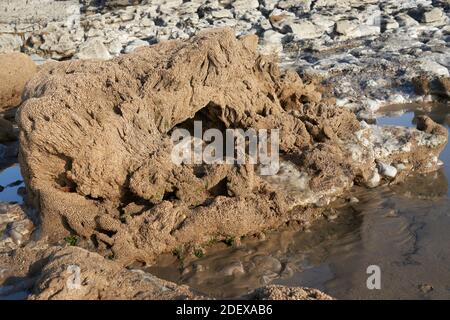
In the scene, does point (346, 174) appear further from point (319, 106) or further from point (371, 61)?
point (371, 61)

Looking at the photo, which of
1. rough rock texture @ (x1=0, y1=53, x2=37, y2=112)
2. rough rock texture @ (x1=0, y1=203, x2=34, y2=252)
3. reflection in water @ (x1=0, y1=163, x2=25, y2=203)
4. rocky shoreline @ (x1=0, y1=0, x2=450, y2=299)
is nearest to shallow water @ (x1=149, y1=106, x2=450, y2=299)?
rocky shoreline @ (x1=0, y1=0, x2=450, y2=299)

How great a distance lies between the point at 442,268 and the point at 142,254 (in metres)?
3.48

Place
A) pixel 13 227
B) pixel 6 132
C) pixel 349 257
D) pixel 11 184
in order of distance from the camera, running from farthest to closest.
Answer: pixel 6 132, pixel 11 184, pixel 13 227, pixel 349 257

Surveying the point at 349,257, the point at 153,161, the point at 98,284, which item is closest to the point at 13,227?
the point at 153,161

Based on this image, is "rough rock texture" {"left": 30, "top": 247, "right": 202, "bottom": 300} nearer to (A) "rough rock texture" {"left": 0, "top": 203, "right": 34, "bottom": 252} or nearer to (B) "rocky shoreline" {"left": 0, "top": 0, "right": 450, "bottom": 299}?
(B) "rocky shoreline" {"left": 0, "top": 0, "right": 450, "bottom": 299}

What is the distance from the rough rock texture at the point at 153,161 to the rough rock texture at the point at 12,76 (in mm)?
5620

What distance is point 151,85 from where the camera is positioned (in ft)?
21.9

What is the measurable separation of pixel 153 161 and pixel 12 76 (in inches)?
312

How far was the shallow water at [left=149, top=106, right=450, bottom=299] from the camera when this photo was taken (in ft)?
17.3

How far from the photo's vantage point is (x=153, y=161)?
6363 mm

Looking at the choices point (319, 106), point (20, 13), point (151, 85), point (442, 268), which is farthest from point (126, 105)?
point (20, 13)

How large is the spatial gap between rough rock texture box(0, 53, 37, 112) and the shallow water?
28.6 ft

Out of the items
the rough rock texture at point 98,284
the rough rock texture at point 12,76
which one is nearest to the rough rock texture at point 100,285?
the rough rock texture at point 98,284

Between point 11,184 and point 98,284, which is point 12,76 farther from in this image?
point 98,284
